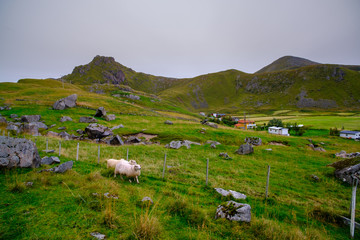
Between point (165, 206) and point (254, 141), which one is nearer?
point (165, 206)

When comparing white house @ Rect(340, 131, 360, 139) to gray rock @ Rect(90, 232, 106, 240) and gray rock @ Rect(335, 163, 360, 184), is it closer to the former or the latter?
gray rock @ Rect(335, 163, 360, 184)

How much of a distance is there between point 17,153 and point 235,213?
559 inches

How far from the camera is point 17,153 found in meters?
A: 10.7

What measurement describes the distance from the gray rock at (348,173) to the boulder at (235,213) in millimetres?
16157

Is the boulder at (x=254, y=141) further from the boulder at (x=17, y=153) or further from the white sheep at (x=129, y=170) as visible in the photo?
the boulder at (x=17, y=153)

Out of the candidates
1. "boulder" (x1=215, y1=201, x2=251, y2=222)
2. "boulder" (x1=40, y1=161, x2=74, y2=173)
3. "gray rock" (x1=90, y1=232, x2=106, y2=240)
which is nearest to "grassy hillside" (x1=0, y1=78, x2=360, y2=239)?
"gray rock" (x1=90, y1=232, x2=106, y2=240)

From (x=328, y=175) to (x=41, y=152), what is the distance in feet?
102

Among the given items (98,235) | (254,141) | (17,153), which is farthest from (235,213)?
(254,141)

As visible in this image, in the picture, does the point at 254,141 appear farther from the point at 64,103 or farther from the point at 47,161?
the point at 64,103

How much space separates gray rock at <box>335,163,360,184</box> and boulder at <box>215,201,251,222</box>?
53.0ft

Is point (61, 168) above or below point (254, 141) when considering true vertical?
above

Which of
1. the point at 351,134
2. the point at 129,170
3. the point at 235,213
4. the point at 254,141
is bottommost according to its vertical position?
the point at 351,134

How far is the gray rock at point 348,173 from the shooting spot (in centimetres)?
1568

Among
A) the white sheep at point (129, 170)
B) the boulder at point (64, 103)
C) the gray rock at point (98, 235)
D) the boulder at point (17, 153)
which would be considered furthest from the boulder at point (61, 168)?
the boulder at point (64, 103)
